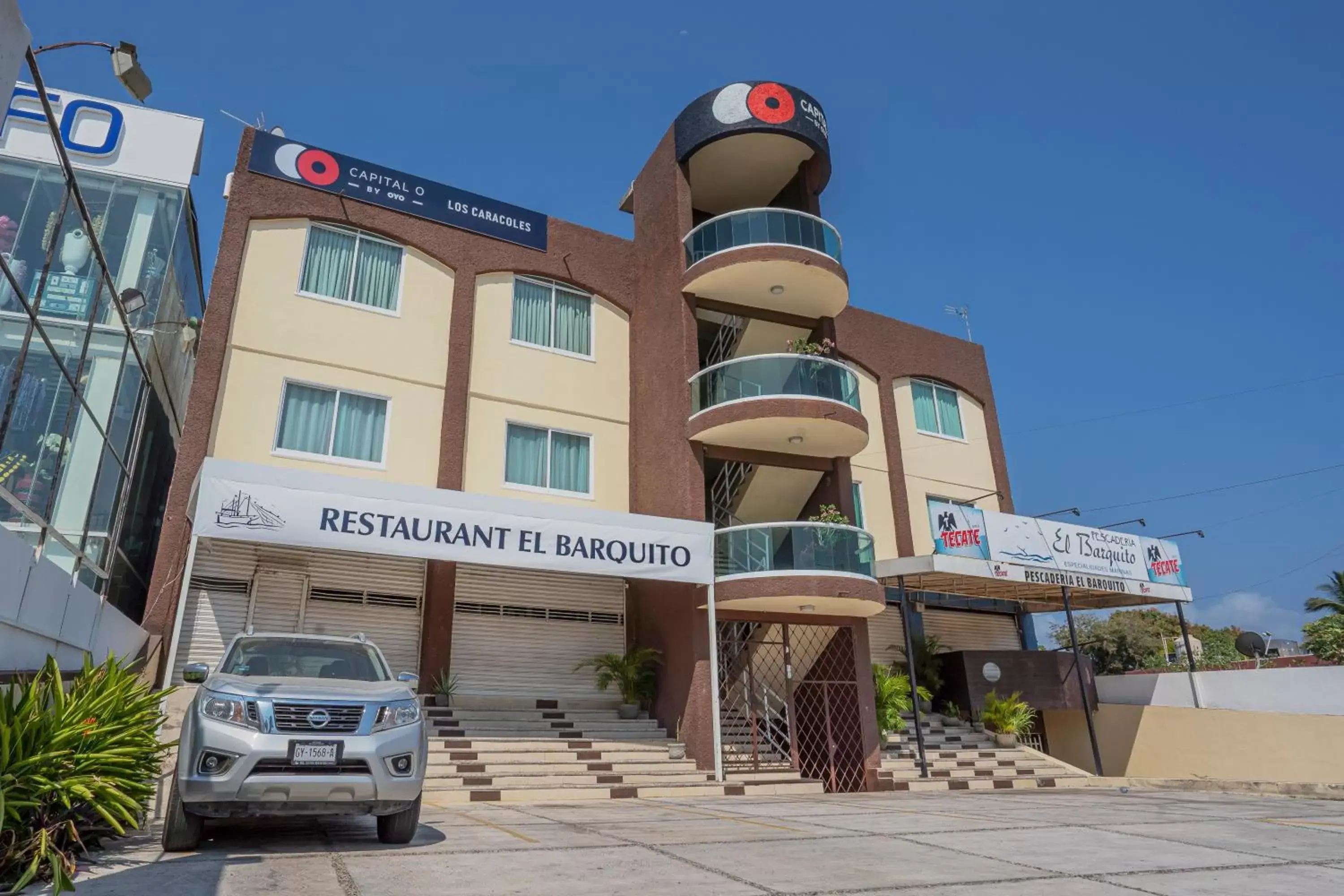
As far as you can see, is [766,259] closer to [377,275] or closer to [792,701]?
[377,275]

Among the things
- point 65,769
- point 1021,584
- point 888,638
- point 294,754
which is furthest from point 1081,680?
point 65,769

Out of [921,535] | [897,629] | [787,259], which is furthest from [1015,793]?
[787,259]

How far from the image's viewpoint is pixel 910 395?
2416cm

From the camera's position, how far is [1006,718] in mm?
19562

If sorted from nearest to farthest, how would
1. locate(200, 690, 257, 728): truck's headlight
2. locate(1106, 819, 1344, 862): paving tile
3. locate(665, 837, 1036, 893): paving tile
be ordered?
locate(665, 837, 1036, 893): paving tile < locate(200, 690, 257, 728): truck's headlight < locate(1106, 819, 1344, 862): paving tile

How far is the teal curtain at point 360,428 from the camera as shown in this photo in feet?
52.1

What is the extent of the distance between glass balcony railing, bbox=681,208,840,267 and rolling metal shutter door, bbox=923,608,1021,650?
1017 centimetres

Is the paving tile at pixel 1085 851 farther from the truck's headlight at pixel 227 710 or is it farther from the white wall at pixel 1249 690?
the white wall at pixel 1249 690

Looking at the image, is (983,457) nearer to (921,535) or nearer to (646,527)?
(921,535)

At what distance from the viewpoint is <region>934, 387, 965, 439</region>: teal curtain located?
24.7 meters

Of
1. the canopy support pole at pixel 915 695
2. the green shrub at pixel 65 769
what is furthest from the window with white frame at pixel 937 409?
the green shrub at pixel 65 769

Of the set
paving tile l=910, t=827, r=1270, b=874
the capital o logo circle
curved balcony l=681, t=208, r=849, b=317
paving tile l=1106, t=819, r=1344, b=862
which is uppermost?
the capital o logo circle

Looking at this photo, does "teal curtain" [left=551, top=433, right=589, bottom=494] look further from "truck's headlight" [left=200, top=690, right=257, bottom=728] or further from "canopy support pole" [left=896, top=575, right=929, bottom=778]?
"truck's headlight" [left=200, top=690, right=257, bottom=728]

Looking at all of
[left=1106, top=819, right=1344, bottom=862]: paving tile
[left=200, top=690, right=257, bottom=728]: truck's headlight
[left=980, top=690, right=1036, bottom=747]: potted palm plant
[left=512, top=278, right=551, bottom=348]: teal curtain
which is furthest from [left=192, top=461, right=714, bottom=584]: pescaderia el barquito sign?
[left=980, top=690, right=1036, bottom=747]: potted palm plant
